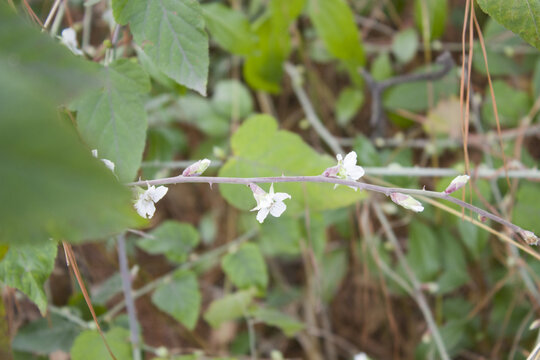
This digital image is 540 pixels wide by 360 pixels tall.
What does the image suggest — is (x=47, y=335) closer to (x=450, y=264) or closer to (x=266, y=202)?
(x=266, y=202)

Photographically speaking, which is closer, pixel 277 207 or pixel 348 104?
pixel 277 207

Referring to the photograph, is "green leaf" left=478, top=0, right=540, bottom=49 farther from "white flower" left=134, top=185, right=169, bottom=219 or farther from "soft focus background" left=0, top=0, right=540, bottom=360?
"white flower" left=134, top=185, right=169, bottom=219

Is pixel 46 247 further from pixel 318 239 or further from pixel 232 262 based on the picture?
pixel 318 239

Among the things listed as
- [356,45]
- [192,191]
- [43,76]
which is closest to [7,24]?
[43,76]

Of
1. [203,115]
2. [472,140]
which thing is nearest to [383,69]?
[472,140]

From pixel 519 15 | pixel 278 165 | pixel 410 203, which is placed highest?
pixel 519 15

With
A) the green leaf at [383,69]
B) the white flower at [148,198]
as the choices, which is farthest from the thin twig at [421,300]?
the white flower at [148,198]

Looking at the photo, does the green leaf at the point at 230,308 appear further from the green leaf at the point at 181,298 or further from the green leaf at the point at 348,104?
the green leaf at the point at 348,104

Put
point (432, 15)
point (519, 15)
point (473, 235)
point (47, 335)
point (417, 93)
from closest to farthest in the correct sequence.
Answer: point (519, 15), point (47, 335), point (473, 235), point (432, 15), point (417, 93)
